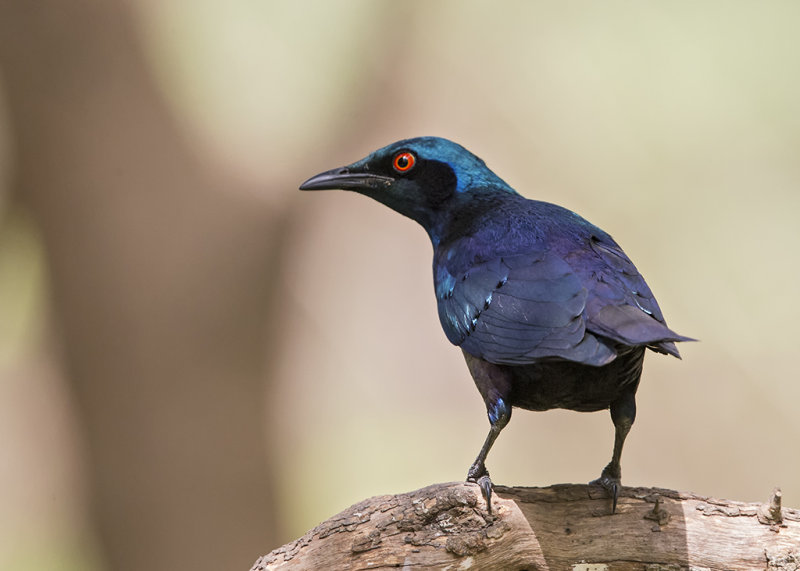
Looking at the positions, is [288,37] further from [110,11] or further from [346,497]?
[346,497]

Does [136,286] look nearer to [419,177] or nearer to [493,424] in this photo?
[419,177]

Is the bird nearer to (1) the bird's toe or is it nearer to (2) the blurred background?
(1) the bird's toe

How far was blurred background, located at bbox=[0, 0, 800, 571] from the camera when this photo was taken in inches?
314

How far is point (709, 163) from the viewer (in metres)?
9.91

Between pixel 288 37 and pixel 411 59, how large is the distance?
1.50m

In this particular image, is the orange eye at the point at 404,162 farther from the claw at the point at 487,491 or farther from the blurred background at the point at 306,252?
the blurred background at the point at 306,252

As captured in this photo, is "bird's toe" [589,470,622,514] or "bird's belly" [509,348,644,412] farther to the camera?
"bird's toe" [589,470,622,514]

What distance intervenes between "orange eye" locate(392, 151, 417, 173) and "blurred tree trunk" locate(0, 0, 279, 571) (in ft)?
12.0

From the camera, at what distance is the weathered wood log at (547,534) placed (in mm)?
3971

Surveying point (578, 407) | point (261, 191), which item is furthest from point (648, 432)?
point (578, 407)

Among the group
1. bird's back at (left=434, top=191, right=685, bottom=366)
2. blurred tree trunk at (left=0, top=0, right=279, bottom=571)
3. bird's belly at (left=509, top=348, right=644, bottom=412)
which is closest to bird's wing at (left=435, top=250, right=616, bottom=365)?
bird's back at (left=434, top=191, right=685, bottom=366)

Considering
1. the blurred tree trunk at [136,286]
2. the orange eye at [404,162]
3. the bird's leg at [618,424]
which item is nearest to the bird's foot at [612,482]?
the bird's leg at [618,424]

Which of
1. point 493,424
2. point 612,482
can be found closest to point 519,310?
point 493,424

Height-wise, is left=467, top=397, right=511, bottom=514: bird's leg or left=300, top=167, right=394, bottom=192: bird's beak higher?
left=300, top=167, right=394, bottom=192: bird's beak
